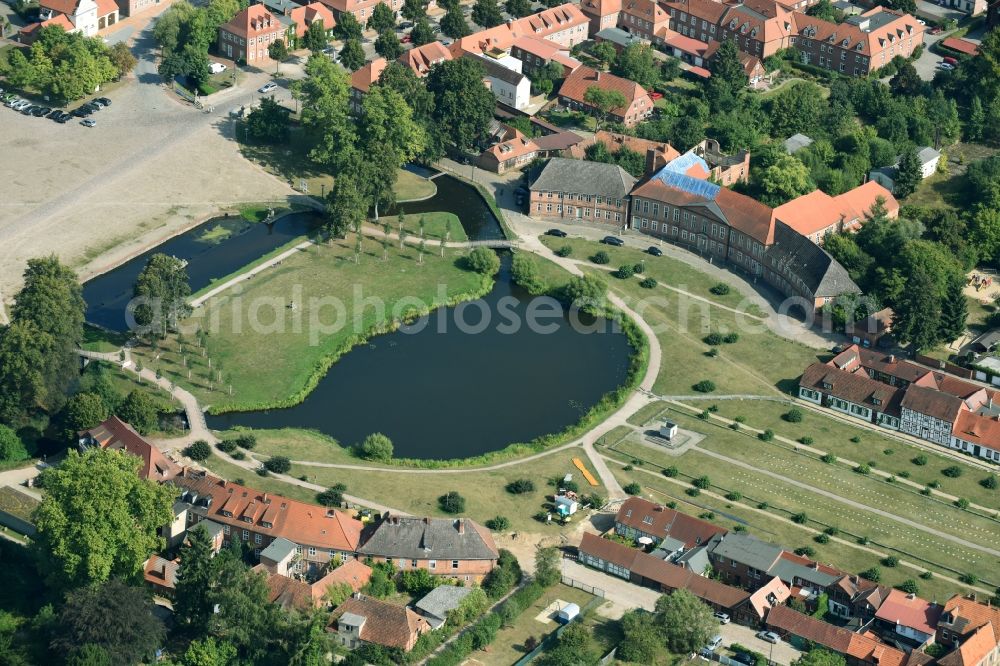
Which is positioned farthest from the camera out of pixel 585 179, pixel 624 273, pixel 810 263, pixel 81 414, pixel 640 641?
pixel 585 179

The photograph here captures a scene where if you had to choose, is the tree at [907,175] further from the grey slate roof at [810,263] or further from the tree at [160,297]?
the tree at [160,297]

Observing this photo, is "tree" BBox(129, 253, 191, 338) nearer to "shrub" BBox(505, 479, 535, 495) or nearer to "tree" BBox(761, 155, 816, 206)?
"shrub" BBox(505, 479, 535, 495)

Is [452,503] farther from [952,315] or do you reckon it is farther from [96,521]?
[952,315]

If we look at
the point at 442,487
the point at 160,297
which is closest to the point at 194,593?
the point at 442,487

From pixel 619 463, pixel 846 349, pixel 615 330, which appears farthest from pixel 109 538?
pixel 846 349

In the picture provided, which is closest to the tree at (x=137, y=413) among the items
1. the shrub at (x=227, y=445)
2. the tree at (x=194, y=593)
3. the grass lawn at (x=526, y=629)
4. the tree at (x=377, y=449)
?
the shrub at (x=227, y=445)

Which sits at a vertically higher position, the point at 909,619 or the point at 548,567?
the point at 909,619

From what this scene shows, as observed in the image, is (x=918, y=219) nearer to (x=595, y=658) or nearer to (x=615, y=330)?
(x=615, y=330)

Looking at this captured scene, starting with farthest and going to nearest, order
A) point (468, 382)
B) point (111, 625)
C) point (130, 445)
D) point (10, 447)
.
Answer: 1. point (468, 382)
2. point (10, 447)
3. point (130, 445)
4. point (111, 625)
